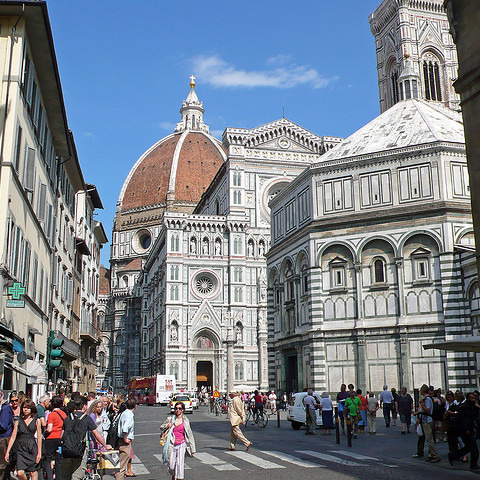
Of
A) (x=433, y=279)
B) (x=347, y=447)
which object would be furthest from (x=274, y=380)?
(x=347, y=447)

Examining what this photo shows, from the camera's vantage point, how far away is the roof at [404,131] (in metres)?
32.4

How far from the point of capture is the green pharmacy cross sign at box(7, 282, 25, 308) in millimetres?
17438

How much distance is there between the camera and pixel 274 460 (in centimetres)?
1422

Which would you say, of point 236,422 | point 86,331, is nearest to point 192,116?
point 86,331

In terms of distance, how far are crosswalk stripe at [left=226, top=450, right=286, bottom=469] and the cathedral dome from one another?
10489 cm

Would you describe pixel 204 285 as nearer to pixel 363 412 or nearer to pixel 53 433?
pixel 363 412

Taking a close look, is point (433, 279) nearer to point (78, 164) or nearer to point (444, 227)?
point (444, 227)

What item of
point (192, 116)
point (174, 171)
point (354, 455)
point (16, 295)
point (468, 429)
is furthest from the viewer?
point (192, 116)

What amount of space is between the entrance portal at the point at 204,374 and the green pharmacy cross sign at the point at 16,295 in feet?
175

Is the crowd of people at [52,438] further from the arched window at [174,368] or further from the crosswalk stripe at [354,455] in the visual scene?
the arched window at [174,368]

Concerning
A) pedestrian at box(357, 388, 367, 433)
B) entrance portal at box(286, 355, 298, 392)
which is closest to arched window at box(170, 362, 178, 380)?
entrance portal at box(286, 355, 298, 392)

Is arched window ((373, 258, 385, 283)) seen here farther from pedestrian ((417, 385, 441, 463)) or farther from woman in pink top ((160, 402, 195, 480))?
woman in pink top ((160, 402, 195, 480))

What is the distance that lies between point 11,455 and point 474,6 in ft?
42.4

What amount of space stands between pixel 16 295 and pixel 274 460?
850 centimetres
